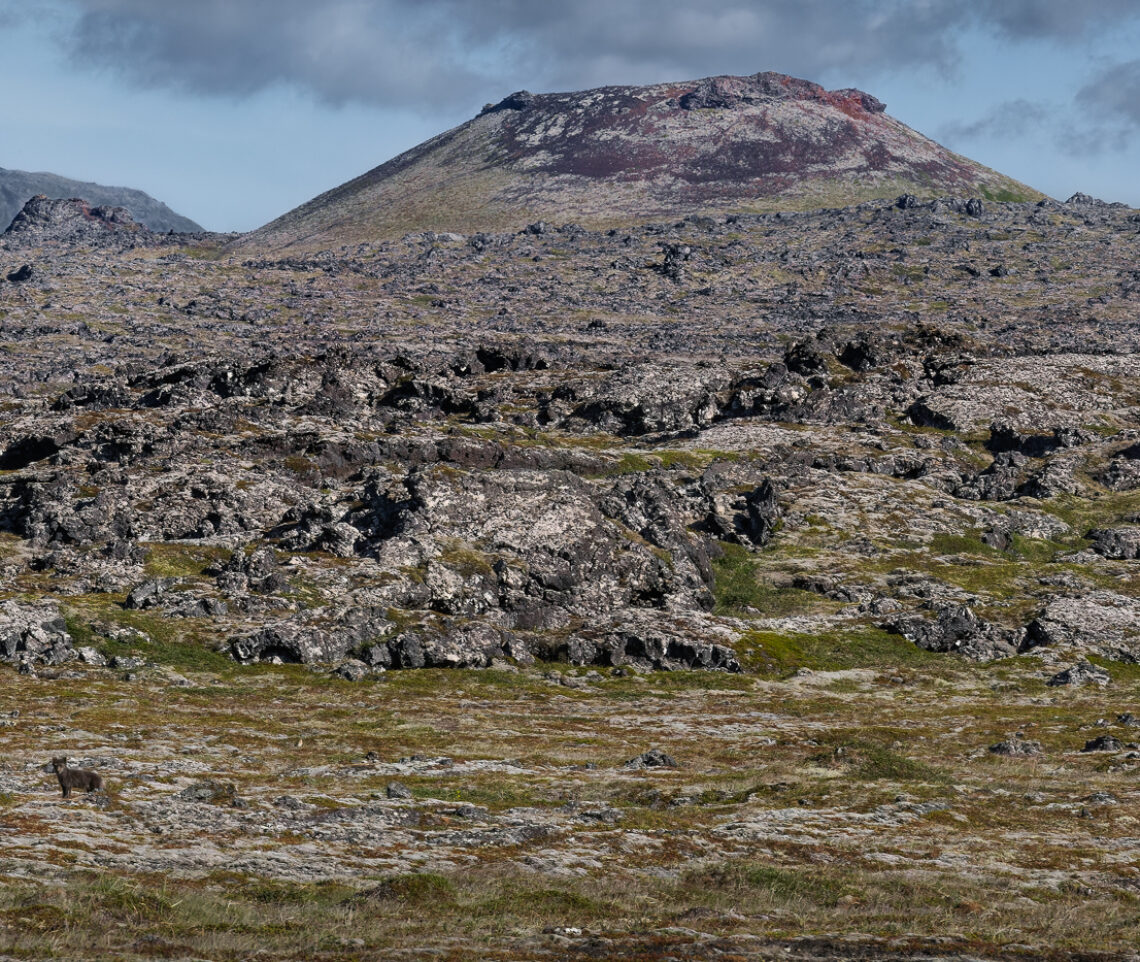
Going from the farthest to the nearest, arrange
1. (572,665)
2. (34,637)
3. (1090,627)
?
1. (1090,627)
2. (572,665)
3. (34,637)

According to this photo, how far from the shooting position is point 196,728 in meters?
68.5

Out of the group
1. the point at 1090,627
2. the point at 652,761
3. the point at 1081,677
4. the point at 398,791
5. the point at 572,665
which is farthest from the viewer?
the point at 1090,627

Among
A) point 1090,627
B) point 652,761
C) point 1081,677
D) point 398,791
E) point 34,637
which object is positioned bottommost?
point 652,761

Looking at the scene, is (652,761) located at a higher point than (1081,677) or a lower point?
lower

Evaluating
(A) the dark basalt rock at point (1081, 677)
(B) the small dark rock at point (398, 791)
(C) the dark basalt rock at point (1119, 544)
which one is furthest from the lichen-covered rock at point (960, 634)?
(B) the small dark rock at point (398, 791)

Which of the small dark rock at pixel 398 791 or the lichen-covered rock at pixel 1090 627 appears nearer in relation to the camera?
the small dark rock at pixel 398 791

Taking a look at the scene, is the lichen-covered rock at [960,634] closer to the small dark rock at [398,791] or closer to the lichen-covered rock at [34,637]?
the small dark rock at [398,791]

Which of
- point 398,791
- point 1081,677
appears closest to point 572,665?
point 398,791

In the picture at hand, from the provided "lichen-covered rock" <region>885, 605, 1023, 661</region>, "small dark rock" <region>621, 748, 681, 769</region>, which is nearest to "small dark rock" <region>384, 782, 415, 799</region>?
"small dark rock" <region>621, 748, 681, 769</region>

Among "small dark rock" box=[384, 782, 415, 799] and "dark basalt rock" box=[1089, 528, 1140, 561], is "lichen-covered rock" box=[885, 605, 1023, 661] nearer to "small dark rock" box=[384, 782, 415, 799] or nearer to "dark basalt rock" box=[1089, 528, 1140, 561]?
"dark basalt rock" box=[1089, 528, 1140, 561]

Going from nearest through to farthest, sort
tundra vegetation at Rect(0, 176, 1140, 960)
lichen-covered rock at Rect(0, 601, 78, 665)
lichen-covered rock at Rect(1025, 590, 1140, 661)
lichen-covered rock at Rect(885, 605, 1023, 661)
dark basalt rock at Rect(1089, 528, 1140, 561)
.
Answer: tundra vegetation at Rect(0, 176, 1140, 960), lichen-covered rock at Rect(0, 601, 78, 665), lichen-covered rock at Rect(1025, 590, 1140, 661), lichen-covered rock at Rect(885, 605, 1023, 661), dark basalt rock at Rect(1089, 528, 1140, 561)

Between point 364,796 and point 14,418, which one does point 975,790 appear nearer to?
point 364,796

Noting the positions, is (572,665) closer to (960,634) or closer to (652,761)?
(652,761)

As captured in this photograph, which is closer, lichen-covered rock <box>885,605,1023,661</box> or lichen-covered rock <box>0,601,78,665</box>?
lichen-covered rock <box>0,601,78,665</box>
